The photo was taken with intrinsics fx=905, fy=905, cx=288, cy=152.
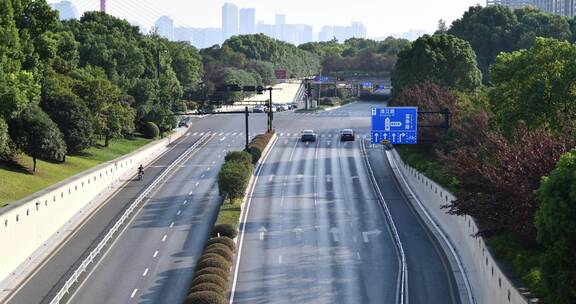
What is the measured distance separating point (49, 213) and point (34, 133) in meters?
12.6

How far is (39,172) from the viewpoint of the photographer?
2422 inches

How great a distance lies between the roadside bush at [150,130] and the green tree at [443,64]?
2615cm

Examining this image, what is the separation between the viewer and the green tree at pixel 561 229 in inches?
1010

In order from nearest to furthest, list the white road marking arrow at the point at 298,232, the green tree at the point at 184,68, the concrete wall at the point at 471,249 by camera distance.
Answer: the concrete wall at the point at 471,249, the white road marking arrow at the point at 298,232, the green tree at the point at 184,68

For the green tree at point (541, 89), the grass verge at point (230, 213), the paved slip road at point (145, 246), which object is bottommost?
the paved slip road at point (145, 246)

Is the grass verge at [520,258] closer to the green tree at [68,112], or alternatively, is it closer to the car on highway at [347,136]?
the green tree at [68,112]

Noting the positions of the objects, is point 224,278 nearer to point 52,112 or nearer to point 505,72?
point 505,72

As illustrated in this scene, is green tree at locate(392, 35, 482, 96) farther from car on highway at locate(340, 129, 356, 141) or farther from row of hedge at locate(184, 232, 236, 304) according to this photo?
row of hedge at locate(184, 232, 236, 304)

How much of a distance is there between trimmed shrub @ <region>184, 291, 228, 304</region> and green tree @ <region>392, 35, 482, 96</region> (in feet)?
200

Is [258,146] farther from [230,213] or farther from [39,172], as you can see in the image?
[230,213]

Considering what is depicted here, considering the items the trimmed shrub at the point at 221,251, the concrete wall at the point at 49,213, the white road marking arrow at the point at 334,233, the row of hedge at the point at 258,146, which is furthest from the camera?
the row of hedge at the point at 258,146

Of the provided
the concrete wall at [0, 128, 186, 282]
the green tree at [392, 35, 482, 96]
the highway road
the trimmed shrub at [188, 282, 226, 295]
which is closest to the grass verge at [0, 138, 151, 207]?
the concrete wall at [0, 128, 186, 282]

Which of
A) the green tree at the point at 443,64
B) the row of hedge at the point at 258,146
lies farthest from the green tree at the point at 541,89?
the green tree at the point at 443,64

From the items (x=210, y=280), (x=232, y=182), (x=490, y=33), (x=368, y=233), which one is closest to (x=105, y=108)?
(x=232, y=182)
